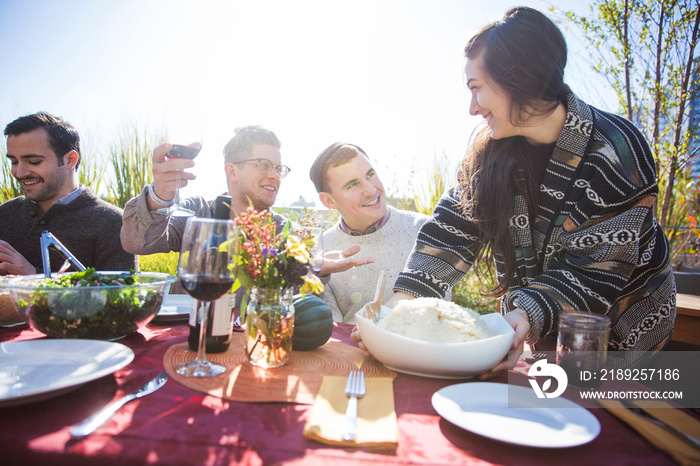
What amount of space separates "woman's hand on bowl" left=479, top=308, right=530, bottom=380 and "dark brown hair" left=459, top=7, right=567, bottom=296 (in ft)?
1.62

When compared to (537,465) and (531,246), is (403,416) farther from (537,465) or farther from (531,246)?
(531,246)

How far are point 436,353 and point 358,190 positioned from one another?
1.65m

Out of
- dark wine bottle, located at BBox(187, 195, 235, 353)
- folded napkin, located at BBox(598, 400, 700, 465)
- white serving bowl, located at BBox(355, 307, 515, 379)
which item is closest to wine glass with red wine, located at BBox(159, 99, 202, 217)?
dark wine bottle, located at BBox(187, 195, 235, 353)

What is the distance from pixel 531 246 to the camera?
5.08ft

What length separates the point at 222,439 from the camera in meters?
0.65

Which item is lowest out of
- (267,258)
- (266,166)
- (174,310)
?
(174,310)

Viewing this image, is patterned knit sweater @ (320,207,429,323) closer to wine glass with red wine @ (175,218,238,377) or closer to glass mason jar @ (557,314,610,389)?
glass mason jar @ (557,314,610,389)

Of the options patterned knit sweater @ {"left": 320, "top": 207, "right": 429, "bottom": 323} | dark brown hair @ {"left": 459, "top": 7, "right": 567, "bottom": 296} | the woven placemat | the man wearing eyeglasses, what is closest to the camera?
the woven placemat

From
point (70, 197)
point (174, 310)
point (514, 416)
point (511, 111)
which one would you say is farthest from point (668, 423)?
point (70, 197)

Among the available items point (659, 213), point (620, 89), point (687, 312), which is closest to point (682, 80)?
point (620, 89)

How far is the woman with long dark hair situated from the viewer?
1253 mm

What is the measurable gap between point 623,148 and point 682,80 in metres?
3.80

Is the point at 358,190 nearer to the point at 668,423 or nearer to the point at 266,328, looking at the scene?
the point at 266,328

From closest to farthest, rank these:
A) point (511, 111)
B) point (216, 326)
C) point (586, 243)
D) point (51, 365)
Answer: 1. point (51, 365)
2. point (216, 326)
3. point (586, 243)
4. point (511, 111)
